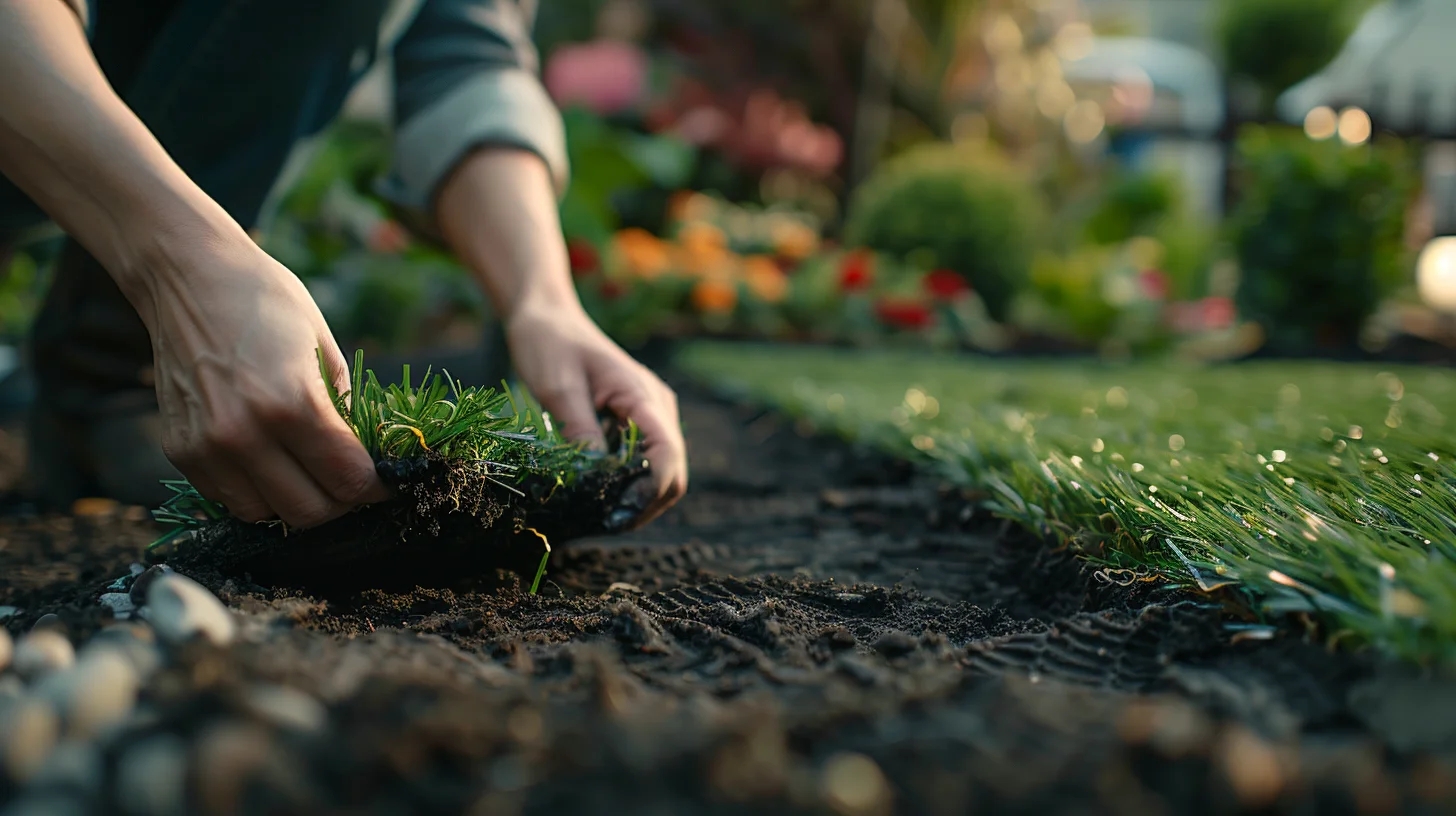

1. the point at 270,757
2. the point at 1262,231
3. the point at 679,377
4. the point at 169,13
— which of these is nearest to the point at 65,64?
the point at 270,757

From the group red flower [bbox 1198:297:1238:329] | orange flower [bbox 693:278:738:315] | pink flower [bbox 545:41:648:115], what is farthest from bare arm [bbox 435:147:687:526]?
pink flower [bbox 545:41:648:115]

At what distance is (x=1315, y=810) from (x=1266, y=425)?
1.72m

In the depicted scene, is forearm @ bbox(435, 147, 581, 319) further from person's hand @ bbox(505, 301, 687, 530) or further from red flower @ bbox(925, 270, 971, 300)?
red flower @ bbox(925, 270, 971, 300)

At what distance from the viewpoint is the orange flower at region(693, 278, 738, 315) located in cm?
505

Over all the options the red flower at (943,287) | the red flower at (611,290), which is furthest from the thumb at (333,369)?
the red flower at (943,287)

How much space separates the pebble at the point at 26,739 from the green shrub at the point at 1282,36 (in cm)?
1363

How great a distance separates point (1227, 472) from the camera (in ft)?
4.71

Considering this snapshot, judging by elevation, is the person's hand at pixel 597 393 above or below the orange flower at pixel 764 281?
above

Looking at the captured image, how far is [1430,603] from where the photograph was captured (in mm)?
756

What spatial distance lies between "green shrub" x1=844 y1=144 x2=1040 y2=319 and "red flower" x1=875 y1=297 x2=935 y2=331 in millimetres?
1133

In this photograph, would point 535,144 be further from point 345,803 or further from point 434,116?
point 345,803

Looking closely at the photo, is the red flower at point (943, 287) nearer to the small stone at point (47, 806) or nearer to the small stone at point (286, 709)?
the small stone at point (286, 709)

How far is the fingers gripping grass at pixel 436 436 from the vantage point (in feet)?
3.60

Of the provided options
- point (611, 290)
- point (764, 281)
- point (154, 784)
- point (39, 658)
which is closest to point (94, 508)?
point (39, 658)
